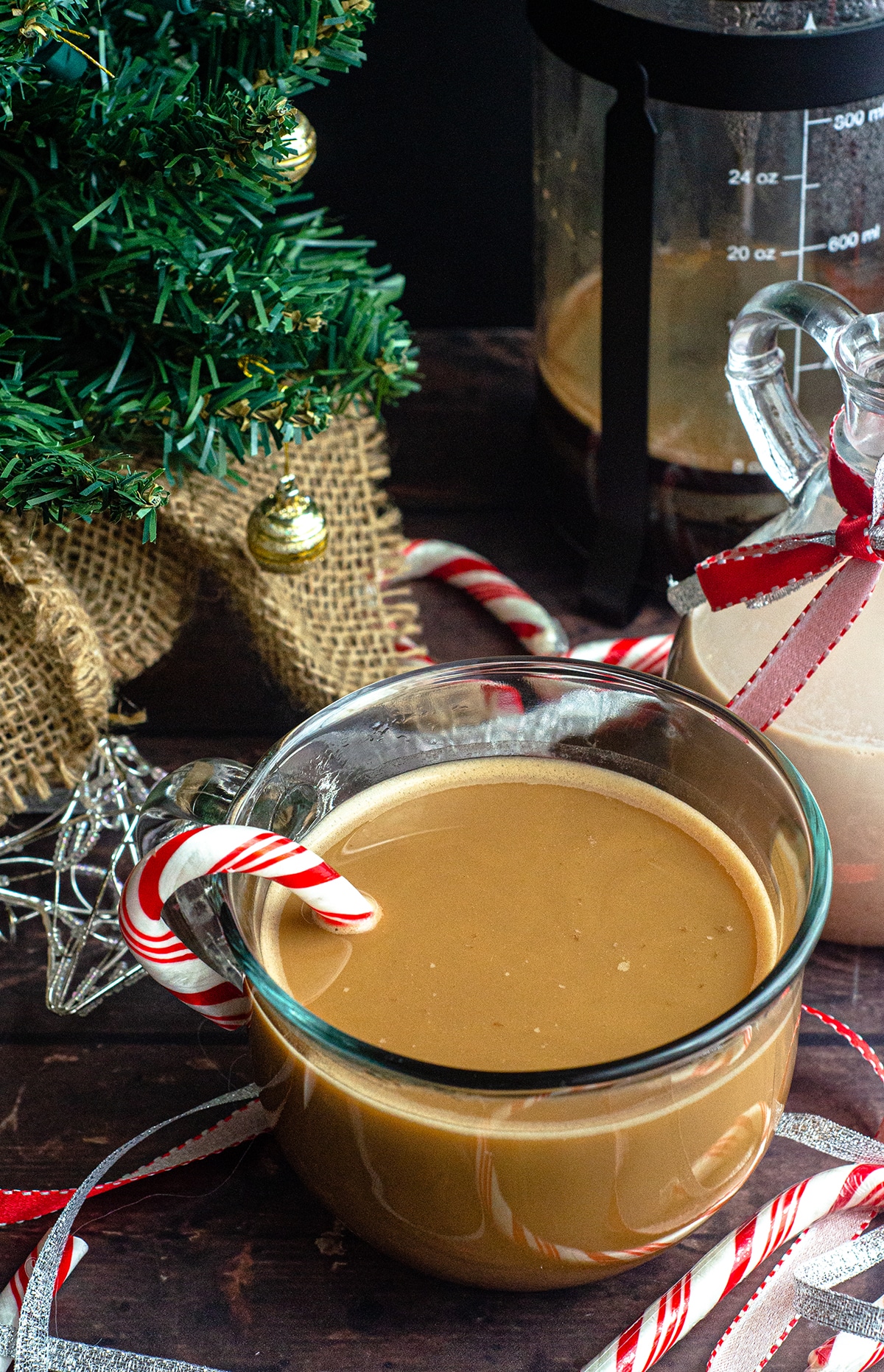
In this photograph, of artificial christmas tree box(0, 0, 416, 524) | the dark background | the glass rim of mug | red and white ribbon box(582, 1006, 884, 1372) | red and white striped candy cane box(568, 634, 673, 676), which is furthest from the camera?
the dark background

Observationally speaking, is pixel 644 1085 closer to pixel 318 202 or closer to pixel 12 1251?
pixel 12 1251

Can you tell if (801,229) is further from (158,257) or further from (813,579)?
(158,257)

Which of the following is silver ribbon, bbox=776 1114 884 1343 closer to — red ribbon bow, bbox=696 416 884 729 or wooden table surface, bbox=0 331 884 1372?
wooden table surface, bbox=0 331 884 1372

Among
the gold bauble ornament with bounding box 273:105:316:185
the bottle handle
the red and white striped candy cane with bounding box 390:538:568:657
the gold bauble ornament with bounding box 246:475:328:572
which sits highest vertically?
the gold bauble ornament with bounding box 273:105:316:185

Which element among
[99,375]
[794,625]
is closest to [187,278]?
[99,375]

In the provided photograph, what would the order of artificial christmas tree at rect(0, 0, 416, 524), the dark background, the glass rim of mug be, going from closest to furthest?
the glass rim of mug, artificial christmas tree at rect(0, 0, 416, 524), the dark background

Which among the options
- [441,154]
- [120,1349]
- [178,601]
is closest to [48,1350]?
[120,1349]

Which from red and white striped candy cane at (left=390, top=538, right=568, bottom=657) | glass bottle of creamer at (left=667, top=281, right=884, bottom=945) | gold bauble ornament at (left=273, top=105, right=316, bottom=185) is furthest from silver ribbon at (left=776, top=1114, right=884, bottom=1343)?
gold bauble ornament at (left=273, top=105, right=316, bottom=185)
